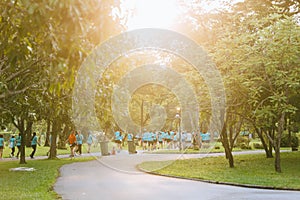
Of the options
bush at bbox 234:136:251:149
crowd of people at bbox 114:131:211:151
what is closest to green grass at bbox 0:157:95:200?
crowd of people at bbox 114:131:211:151

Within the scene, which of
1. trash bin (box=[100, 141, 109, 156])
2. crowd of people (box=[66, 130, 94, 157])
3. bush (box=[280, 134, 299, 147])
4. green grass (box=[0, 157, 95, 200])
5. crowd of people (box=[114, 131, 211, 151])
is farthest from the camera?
bush (box=[280, 134, 299, 147])

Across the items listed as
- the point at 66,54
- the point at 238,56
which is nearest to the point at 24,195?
the point at 66,54


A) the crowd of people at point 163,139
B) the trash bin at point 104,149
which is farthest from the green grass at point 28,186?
the crowd of people at point 163,139

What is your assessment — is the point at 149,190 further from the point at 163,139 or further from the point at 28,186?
the point at 163,139

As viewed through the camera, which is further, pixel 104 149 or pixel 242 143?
pixel 242 143

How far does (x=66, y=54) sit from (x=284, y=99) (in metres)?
12.5

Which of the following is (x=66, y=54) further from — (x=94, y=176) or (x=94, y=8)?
(x=94, y=176)

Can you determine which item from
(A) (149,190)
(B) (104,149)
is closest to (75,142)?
(B) (104,149)

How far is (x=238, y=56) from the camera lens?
1581cm

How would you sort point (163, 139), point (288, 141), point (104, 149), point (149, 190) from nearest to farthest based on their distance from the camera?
1. point (149, 190)
2. point (104, 149)
3. point (163, 139)
4. point (288, 141)

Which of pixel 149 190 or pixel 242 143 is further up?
pixel 242 143

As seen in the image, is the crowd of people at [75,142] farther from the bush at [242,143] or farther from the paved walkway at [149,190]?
the bush at [242,143]

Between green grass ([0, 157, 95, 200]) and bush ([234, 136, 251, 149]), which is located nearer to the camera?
green grass ([0, 157, 95, 200])

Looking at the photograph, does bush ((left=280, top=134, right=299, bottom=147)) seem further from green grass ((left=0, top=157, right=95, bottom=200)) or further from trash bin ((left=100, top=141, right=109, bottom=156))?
green grass ((left=0, top=157, right=95, bottom=200))
